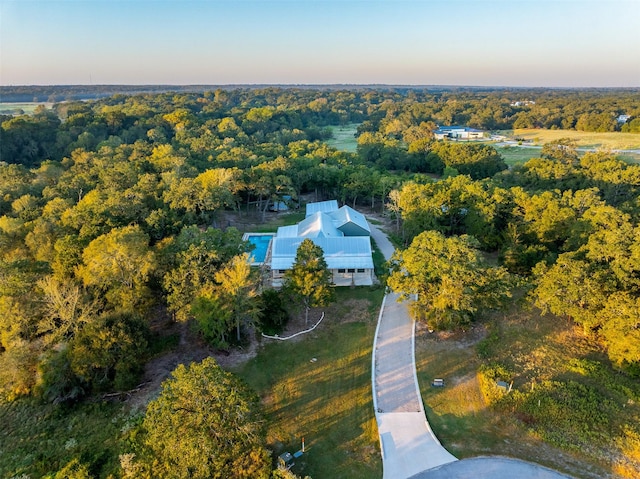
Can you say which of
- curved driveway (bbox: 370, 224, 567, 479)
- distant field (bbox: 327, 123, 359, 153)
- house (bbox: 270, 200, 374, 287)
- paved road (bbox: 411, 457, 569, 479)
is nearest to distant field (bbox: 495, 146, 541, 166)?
distant field (bbox: 327, 123, 359, 153)

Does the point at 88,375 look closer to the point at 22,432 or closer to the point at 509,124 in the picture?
the point at 22,432

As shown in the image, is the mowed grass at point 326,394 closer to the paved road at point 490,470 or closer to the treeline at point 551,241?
the paved road at point 490,470

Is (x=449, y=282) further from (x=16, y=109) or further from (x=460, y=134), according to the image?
(x=16, y=109)

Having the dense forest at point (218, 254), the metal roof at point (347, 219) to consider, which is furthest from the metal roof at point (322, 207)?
the metal roof at point (347, 219)

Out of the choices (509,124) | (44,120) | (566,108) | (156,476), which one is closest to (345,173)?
(156,476)

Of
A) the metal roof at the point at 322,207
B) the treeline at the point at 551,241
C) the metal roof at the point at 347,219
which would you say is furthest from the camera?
the metal roof at the point at 322,207

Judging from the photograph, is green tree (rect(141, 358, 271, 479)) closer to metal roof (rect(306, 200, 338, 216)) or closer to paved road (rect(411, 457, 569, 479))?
paved road (rect(411, 457, 569, 479))
